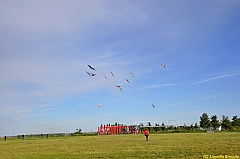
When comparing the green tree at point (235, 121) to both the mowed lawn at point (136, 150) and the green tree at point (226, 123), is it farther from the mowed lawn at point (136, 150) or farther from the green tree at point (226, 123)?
the mowed lawn at point (136, 150)

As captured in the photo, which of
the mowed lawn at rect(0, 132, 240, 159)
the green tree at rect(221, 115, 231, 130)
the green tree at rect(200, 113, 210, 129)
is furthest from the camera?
the green tree at rect(200, 113, 210, 129)

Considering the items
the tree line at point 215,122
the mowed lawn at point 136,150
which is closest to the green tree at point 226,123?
the tree line at point 215,122

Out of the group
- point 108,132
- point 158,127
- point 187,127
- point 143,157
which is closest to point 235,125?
point 187,127

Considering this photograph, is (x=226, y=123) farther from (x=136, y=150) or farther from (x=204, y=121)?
(x=136, y=150)

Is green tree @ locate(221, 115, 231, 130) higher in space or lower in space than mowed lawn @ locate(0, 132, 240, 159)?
higher

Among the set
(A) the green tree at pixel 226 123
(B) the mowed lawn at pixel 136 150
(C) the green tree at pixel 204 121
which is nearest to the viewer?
(B) the mowed lawn at pixel 136 150

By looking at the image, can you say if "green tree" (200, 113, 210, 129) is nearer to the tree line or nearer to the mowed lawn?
the tree line

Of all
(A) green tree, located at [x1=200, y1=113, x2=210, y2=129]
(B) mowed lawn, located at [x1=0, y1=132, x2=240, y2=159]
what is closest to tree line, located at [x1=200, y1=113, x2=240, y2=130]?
(A) green tree, located at [x1=200, y1=113, x2=210, y2=129]

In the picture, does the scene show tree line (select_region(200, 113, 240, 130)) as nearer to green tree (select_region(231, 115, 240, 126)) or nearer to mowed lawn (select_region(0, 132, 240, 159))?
green tree (select_region(231, 115, 240, 126))

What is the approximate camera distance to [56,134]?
12175 cm

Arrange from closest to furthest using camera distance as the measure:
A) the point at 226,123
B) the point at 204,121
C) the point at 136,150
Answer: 1. the point at 136,150
2. the point at 226,123
3. the point at 204,121

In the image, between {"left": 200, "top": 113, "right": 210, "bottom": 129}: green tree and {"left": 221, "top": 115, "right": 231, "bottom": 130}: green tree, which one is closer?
{"left": 221, "top": 115, "right": 231, "bottom": 130}: green tree

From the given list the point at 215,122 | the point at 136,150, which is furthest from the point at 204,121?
the point at 136,150

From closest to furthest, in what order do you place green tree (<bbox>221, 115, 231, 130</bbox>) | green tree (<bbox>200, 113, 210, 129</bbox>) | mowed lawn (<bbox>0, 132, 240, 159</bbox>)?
mowed lawn (<bbox>0, 132, 240, 159</bbox>)
green tree (<bbox>221, 115, 231, 130</bbox>)
green tree (<bbox>200, 113, 210, 129</bbox>)
